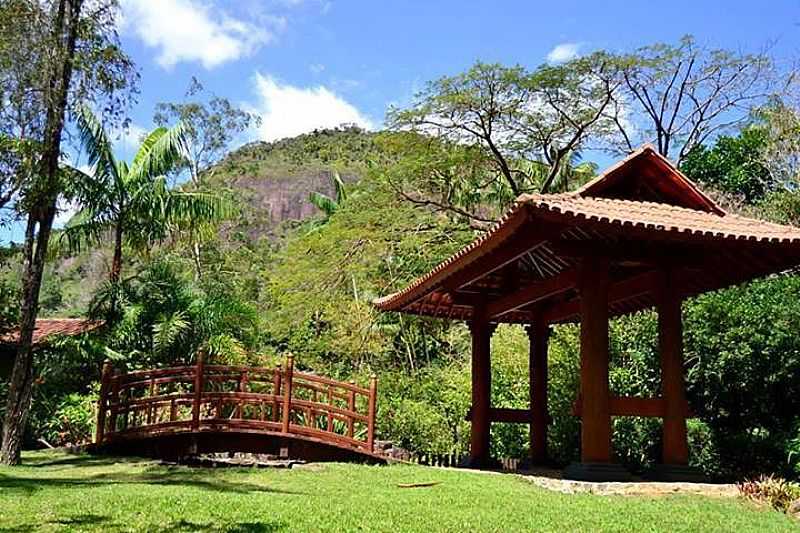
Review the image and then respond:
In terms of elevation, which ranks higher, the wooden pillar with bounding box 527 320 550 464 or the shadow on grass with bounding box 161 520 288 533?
the wooden pillar with bounding box 527 320 550 464

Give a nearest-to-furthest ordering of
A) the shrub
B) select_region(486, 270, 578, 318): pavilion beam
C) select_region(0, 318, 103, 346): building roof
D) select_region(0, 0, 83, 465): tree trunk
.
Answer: the shrub, select_region(486, 270, 578, 318): pavilion beam, select_region(0, 0, 83, 465): tree trunk, select_region(0, 318, 103, 346): building roof

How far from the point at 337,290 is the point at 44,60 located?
11190mm

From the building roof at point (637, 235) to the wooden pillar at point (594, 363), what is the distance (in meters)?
0.30

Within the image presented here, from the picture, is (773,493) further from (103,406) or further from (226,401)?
(103,406)

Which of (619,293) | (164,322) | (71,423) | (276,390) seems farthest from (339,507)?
(71,423)

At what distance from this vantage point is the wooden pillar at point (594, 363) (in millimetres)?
8414

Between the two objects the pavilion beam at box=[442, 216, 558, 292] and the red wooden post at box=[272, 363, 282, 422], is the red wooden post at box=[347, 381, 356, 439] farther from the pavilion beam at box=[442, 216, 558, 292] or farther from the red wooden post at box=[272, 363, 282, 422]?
the pavilion beam at box=[442, 216, 558, 292]

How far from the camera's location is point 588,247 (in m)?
8.70

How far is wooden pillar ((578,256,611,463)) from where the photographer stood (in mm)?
8414

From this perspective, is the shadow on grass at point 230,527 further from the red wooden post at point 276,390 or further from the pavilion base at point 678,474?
the red wooden post at point 276,390

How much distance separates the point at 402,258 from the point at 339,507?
1471 cm

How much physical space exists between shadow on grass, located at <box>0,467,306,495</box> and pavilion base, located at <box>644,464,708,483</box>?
389cm

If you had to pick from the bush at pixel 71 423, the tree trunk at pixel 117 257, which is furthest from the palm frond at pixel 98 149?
the bush at pixel 71 423

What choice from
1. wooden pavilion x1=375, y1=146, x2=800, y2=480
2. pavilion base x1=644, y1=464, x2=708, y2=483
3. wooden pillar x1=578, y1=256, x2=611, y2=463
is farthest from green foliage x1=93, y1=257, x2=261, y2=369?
pavilion base x1=644, y1=464, x2=708, y2=483
